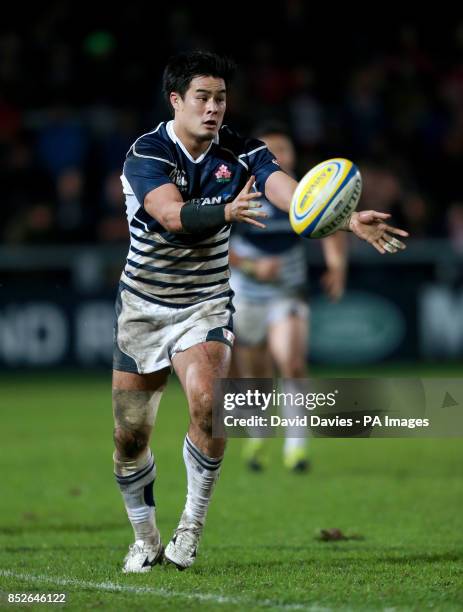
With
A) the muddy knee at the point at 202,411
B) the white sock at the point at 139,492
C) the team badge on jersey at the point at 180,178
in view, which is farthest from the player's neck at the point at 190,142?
the white sock at the point at 139,492

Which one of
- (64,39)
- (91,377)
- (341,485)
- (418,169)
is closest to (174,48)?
(64,39)

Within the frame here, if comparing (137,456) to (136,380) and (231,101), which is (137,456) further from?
(231,101)

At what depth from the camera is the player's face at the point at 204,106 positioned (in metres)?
6.41

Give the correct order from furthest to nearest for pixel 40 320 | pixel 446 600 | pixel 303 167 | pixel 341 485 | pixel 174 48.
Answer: pixel 174 48
pixel 303 167
pixel 40 320
pixel 341 485
pixel 446 600

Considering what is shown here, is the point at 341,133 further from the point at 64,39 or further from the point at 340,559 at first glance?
the point at 340,559

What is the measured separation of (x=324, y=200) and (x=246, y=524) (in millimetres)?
3068

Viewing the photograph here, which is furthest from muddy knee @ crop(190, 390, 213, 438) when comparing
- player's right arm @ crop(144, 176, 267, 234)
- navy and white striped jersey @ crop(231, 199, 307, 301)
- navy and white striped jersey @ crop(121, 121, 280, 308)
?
navy and white striped jersey @ crop(231, 199, 307, 301)

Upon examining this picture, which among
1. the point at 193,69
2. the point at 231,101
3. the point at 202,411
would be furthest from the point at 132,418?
the point at 231,101

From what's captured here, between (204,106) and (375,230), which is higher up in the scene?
(204,106)

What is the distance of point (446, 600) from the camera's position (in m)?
5.48

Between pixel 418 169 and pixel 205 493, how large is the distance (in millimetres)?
13496

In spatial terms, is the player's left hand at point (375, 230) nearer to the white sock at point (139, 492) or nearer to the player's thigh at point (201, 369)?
the player's thigh at point (201, 369)

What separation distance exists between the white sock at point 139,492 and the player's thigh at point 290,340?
4286 mm

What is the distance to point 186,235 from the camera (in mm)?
6434
